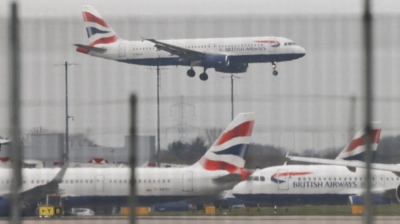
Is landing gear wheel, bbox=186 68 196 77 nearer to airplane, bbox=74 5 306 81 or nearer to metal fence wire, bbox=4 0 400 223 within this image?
airplane, bbox=74 5 306 81

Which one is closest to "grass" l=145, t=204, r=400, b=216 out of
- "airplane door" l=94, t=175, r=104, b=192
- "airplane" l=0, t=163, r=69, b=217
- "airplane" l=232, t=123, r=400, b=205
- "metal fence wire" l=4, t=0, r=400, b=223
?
"airplane" l=232, t=123, r=400, b=205

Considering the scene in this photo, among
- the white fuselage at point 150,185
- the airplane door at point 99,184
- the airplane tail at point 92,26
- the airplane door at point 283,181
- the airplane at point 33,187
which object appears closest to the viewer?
the airplane tail at point 92,26

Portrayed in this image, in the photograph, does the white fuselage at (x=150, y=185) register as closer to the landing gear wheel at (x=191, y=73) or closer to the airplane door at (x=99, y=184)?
the airplane door at (x=99, y=184)

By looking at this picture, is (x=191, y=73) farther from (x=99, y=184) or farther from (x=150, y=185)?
(x=99, y=184)

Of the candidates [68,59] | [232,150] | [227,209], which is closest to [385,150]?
[68,59]

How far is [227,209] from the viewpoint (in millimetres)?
19844

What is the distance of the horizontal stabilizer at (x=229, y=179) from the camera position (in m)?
14.7

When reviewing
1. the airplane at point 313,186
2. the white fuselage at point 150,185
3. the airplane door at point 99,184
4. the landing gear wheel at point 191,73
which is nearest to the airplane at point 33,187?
the white fuselage at point 150,185

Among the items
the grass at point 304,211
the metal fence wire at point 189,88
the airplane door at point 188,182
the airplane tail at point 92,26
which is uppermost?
the airplane tail at point 92,26

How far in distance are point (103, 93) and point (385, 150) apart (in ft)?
10.2

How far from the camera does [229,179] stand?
1520cm

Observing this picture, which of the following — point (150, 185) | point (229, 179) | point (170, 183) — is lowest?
point (170, 183)

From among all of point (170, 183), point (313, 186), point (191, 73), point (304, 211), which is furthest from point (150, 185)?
point (313, 186)

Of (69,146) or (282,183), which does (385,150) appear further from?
(282,183)
